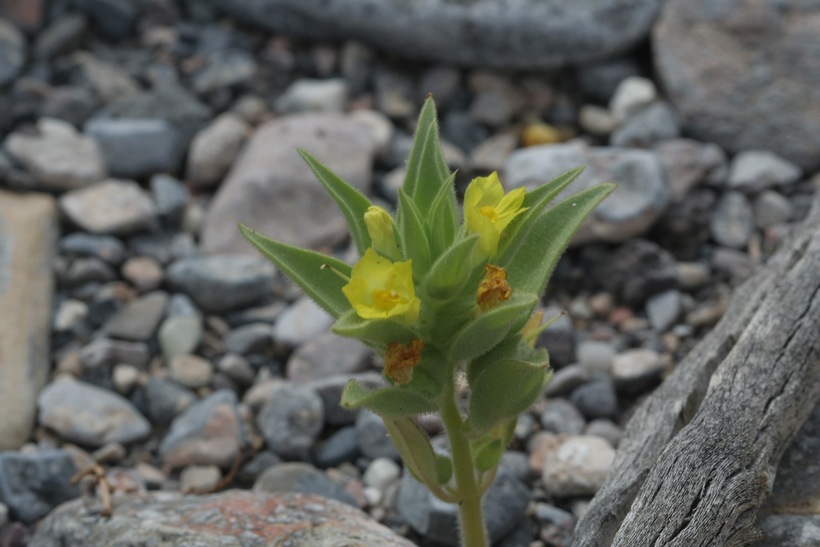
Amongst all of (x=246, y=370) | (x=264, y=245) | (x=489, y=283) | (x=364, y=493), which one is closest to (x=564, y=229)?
(x=489, y=283)

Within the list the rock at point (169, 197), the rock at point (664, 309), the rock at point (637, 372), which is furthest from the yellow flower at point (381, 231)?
the rock at point (169, 197)

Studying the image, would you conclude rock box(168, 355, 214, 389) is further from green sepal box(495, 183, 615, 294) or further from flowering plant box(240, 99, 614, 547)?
green sepal box(495, 183, 615, 294)

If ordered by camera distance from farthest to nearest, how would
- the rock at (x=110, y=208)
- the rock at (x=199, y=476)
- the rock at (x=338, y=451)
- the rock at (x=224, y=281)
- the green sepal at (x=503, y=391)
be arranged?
the rock at (x=110, y=208) → the rock at (x=224, y=281) → the rock at (x=338, y=451) → the rock at (x=199, y=476) → the green sepal at (x=503, y=391)

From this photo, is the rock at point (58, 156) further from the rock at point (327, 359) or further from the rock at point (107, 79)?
the rock at point (327, 359)

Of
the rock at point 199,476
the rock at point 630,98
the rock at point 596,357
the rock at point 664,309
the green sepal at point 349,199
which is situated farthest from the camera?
the rock at point 630,98

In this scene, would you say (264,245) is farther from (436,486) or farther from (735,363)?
(735,363)

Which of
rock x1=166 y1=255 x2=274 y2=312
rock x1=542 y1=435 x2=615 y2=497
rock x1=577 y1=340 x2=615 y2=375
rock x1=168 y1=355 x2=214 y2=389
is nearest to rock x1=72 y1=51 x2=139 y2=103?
rock x1=166 y1=255 x2=274 y2=312

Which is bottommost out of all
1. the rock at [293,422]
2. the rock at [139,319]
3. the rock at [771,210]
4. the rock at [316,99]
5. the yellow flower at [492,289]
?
the rock at [139,319]

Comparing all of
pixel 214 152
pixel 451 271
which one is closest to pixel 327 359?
pixel 214 152
